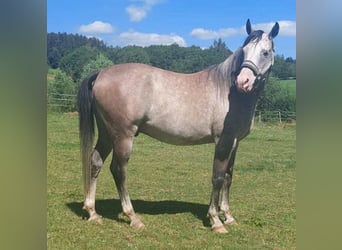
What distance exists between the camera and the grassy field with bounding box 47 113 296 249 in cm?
286

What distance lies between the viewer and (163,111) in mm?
3002

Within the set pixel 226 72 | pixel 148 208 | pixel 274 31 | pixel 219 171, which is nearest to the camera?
pixel 274 31

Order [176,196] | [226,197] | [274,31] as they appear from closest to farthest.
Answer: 1. [274,31]
2. [226,197]
3. [176,196]

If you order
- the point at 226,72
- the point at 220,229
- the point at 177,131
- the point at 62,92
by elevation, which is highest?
the point at 226,72

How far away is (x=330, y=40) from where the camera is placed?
121 cm

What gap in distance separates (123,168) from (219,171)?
772 millimetres

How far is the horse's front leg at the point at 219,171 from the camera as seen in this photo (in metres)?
3.02

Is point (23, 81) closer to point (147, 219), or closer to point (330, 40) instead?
point (330, 40)

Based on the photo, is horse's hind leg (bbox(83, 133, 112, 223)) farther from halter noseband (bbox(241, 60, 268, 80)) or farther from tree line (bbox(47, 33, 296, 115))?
halter noseband (bbox(241, 60, 268, 80))

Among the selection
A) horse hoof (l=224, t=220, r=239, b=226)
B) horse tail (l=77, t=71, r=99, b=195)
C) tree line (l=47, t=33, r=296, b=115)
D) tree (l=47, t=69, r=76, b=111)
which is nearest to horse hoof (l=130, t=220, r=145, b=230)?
horse tail (l=77, t=71, r=99, b=195)

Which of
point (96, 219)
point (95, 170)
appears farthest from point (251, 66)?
point (96, 219)

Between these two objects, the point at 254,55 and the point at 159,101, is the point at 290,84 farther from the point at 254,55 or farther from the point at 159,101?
the point at 159,101

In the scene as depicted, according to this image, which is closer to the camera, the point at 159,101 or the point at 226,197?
the point at 159,101

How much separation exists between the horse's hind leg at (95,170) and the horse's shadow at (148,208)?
0.48 ft
